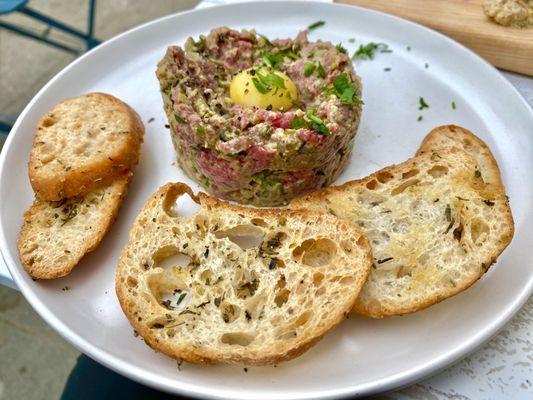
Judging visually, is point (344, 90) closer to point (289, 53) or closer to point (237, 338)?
point (289, 53)

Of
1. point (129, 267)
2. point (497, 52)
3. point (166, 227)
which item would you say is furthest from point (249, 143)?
point (497, 52)

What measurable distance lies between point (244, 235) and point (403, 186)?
0.70 meters

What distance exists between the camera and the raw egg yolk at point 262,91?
8.05ft

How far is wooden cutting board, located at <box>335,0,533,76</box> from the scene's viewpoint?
3037mm

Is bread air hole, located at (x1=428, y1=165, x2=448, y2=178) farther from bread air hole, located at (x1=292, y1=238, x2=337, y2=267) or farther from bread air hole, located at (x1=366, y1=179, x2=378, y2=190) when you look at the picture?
bread air hole, located at (x1=292, y1=238, x2=337, y2=267)

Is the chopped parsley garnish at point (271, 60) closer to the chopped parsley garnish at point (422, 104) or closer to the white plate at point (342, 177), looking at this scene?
the white plate at point (342, 177)

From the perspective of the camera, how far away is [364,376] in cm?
186

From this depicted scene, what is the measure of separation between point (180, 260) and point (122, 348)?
411 mm

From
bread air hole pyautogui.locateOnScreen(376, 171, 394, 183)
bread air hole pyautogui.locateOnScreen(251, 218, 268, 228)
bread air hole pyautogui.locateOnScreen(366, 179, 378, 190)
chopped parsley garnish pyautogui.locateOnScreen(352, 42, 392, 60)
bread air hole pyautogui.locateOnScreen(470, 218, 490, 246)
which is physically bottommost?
bread air hole pyautogui.locateOnScreen(251, 218, 268, 228)

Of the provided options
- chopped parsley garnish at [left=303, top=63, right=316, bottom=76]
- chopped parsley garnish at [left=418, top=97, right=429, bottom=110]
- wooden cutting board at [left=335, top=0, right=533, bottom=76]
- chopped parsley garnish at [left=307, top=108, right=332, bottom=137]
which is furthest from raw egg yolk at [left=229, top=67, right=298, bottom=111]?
wooden cutting board at [left=335, top=0, right=533, bottom=76]

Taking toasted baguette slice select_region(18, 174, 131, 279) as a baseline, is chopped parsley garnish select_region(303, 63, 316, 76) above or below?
above

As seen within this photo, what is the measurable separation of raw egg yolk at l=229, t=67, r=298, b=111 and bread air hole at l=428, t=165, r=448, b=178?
685 millimetres

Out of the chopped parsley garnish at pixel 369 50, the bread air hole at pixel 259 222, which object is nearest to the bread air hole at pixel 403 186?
the bread air hole at pixel 259 222

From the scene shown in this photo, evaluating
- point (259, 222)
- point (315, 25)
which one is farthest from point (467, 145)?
point (315, 25)
